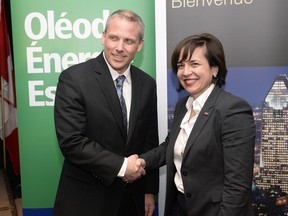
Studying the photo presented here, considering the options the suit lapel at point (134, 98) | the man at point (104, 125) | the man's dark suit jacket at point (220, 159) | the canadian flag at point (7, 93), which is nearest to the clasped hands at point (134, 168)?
the man at point (104, 125)

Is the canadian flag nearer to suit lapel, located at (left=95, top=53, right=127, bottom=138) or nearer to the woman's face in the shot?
suit lapel, located at (left=95, top=53, right=127, bottom=138)

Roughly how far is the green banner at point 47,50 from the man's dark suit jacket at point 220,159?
3.76ft

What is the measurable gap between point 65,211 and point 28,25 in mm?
1335

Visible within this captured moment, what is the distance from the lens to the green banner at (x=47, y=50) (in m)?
2.45

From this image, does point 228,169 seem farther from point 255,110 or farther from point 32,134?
point 32,134

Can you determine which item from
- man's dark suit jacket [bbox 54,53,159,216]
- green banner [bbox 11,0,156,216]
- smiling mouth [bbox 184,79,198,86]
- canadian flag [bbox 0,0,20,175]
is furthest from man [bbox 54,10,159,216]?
canadian flag [bbox 0,0,20,175]

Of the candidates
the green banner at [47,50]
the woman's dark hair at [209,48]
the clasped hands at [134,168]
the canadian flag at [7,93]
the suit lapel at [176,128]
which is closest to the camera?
the woman's dark hair at [209,48]

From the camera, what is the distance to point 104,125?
179 cm

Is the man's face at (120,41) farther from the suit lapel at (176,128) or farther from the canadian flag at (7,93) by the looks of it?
the canadian flag at (7,93)

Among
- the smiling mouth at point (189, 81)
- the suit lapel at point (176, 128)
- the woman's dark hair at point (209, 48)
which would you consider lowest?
the suit lapel at point (176, 128)

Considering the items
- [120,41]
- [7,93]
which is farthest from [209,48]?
[7,93]

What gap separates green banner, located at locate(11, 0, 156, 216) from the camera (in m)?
2.45

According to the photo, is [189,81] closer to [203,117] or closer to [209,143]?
[203,117]

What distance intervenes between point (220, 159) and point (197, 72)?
0.39 meters
